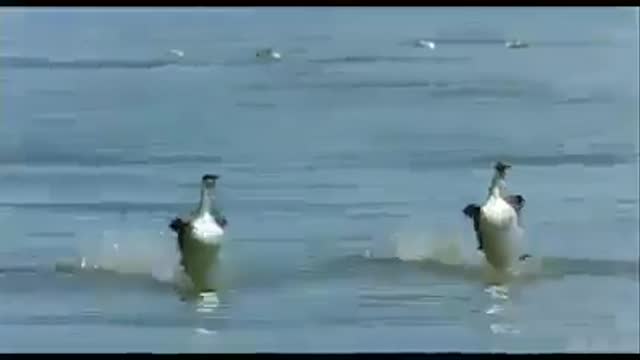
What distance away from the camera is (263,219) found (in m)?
1.58

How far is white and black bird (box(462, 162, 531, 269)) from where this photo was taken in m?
1.57

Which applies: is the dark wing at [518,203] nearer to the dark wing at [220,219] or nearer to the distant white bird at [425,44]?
the distant white bird at [425,44]

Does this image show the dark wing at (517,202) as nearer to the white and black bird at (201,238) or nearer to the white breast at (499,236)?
the white breast at (499,236)

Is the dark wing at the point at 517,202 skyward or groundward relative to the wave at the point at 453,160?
groundward

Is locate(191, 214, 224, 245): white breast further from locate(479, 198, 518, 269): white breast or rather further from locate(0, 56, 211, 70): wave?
locate(479, 198, 518, 269): white breast

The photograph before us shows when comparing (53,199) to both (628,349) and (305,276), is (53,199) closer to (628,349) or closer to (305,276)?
(305,276)

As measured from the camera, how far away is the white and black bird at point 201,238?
158 centimetres

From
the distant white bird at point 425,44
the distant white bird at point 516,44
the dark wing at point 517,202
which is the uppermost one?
the distant white bird at point 516,44

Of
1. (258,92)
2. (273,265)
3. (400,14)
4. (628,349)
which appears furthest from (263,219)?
(628,349)

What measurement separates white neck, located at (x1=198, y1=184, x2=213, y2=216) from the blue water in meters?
0.01

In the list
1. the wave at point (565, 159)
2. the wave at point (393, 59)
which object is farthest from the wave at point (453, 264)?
the wave at point (393, 59)

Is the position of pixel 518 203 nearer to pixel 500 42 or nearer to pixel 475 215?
pixel 475 215

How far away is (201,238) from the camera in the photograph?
158 cm
